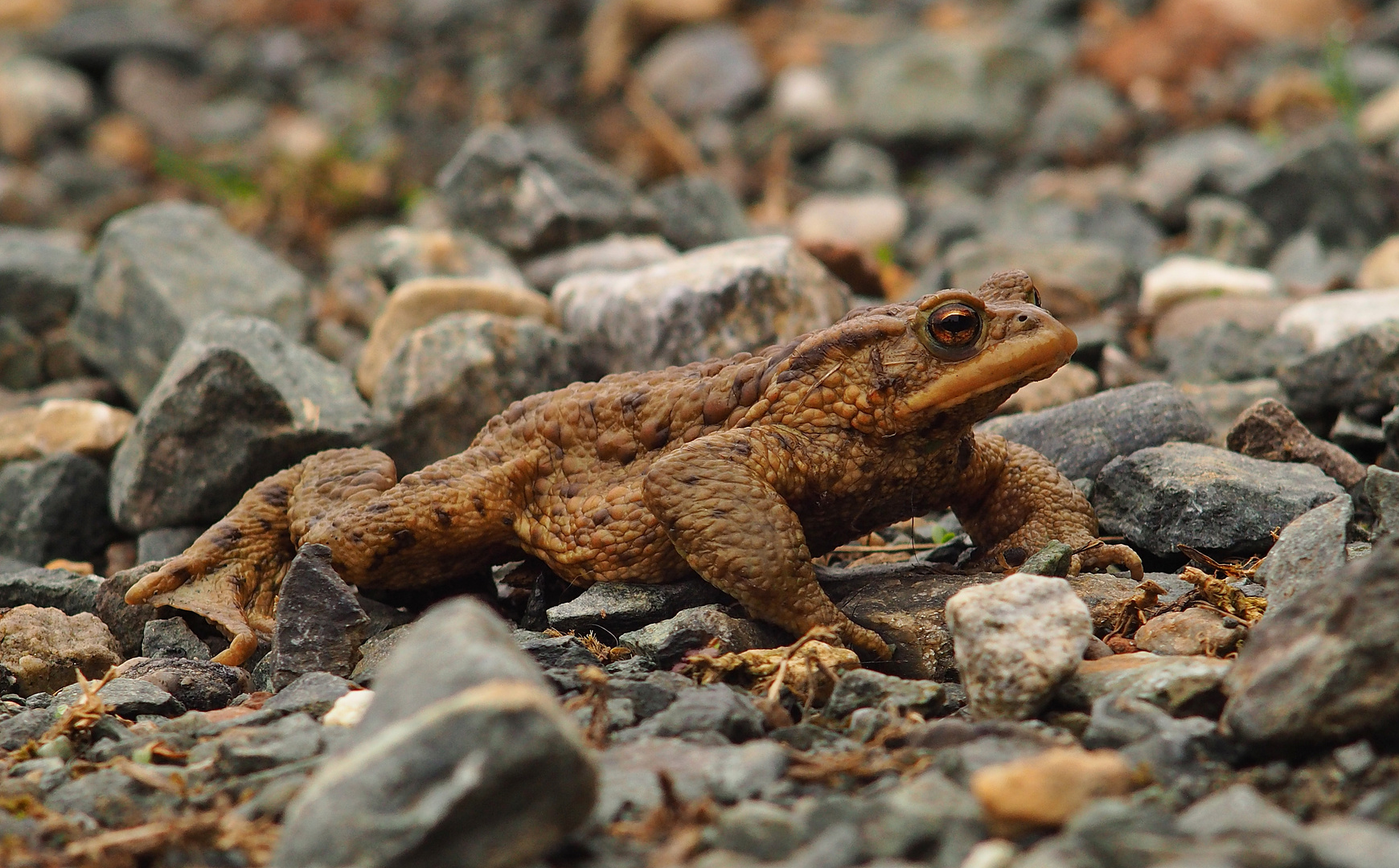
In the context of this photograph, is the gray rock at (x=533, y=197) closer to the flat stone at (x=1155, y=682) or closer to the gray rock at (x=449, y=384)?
the gray rock at (x=449, y=384)

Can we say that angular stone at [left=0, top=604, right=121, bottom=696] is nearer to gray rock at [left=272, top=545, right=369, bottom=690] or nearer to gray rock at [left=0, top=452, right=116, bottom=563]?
gray rock at [left=272, top=545, right=369, bottom=690]

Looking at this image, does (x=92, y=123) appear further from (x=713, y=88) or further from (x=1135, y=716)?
(x=1135, y=716)

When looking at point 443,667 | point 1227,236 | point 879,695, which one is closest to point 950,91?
point 1227,236

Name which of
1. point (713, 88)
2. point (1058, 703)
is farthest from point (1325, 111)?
point (1058, 703)

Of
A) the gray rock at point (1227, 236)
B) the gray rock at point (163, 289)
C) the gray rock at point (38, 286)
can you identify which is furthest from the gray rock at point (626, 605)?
the gray rock at point (1227, 236)

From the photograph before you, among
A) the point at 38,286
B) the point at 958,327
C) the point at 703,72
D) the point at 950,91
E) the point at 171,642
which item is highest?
the point at 703,72

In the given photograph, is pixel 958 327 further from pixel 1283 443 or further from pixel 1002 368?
pixel 1283 443
